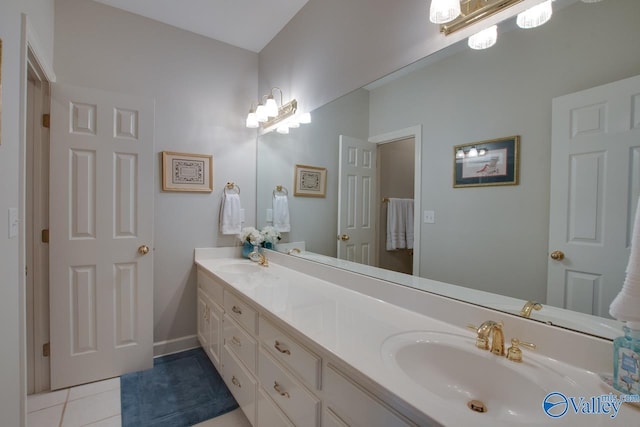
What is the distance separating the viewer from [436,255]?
1.29 metres

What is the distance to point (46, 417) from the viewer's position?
1699 mm

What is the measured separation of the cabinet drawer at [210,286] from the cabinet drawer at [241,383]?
0.34 meters

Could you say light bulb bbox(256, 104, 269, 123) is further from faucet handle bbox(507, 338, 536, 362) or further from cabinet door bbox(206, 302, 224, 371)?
faucet handle bbox(507, 338, 536, 362)

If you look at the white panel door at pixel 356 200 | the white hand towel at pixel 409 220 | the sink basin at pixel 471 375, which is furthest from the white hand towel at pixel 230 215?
the sink basin at pixel 471 375

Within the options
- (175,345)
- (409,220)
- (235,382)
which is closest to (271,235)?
(235,382)

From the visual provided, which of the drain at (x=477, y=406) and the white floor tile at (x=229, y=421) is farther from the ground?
the drain at (x=477, y=406)

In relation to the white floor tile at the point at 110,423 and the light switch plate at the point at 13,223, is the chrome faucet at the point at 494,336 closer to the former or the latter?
the light switch plate at the point at 13,223

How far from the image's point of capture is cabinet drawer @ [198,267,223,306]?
1.96m

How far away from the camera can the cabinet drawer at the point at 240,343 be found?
1452 millimetres

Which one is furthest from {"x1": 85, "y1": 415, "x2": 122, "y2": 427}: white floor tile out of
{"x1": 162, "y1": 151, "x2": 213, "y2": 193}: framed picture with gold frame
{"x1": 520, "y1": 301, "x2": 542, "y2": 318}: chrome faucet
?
{"x1": 520, "y1": 301, "x2": 542, "y2": 318}: chrome faucet

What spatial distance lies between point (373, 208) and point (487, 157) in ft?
2.02

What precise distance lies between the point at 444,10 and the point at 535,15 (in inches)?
11.9

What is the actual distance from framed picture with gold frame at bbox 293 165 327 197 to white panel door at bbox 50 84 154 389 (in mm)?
1096

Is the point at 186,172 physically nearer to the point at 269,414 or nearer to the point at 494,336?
the point at 269,414
